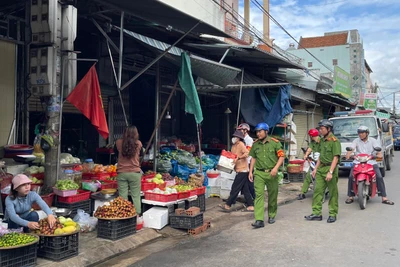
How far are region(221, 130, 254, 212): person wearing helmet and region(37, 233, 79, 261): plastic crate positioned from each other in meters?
4.21

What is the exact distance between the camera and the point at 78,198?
21.7 feet

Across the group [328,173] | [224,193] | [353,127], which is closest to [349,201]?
[328,173]

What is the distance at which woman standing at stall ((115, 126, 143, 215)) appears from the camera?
262 inches

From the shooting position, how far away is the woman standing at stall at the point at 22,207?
4.92 metres

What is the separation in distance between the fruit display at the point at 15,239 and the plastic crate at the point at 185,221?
8.94 feet

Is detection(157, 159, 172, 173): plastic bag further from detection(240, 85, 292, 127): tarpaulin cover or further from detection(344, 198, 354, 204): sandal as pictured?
detection(344, 198, 354, 204): sandal

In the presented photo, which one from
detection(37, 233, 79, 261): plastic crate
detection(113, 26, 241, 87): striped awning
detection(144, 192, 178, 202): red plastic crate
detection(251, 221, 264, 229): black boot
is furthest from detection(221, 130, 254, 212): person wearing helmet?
detection(37, 233, 79, 261): plastic crate

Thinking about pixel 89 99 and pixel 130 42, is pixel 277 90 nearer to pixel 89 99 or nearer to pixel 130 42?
pixel 130 42

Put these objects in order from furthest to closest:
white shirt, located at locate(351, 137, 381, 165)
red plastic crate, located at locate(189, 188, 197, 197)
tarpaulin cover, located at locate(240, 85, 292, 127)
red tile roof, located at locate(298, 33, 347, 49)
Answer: red tile roof, located at locate(298, 33, 347, 49), tarpaulin cover, located at locate(240, 85, 292, 127), white shirt, located at locate(351, 137, 381, 165), red plastic crate, located at locate(189, 188, 197, 197)

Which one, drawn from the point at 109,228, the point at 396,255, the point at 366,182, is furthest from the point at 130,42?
the point at 396,255

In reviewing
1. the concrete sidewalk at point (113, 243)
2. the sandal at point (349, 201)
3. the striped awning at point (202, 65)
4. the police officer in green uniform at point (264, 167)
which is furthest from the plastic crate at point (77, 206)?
the sandal at point (349, 201)

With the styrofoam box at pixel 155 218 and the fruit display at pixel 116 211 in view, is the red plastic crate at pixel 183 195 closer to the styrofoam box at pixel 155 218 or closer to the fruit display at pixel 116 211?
the styrofoam box at pixel 155 218

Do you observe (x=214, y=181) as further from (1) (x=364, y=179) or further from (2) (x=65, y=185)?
(2) (x=65, y=185)

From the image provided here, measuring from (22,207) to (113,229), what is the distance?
1.37m
